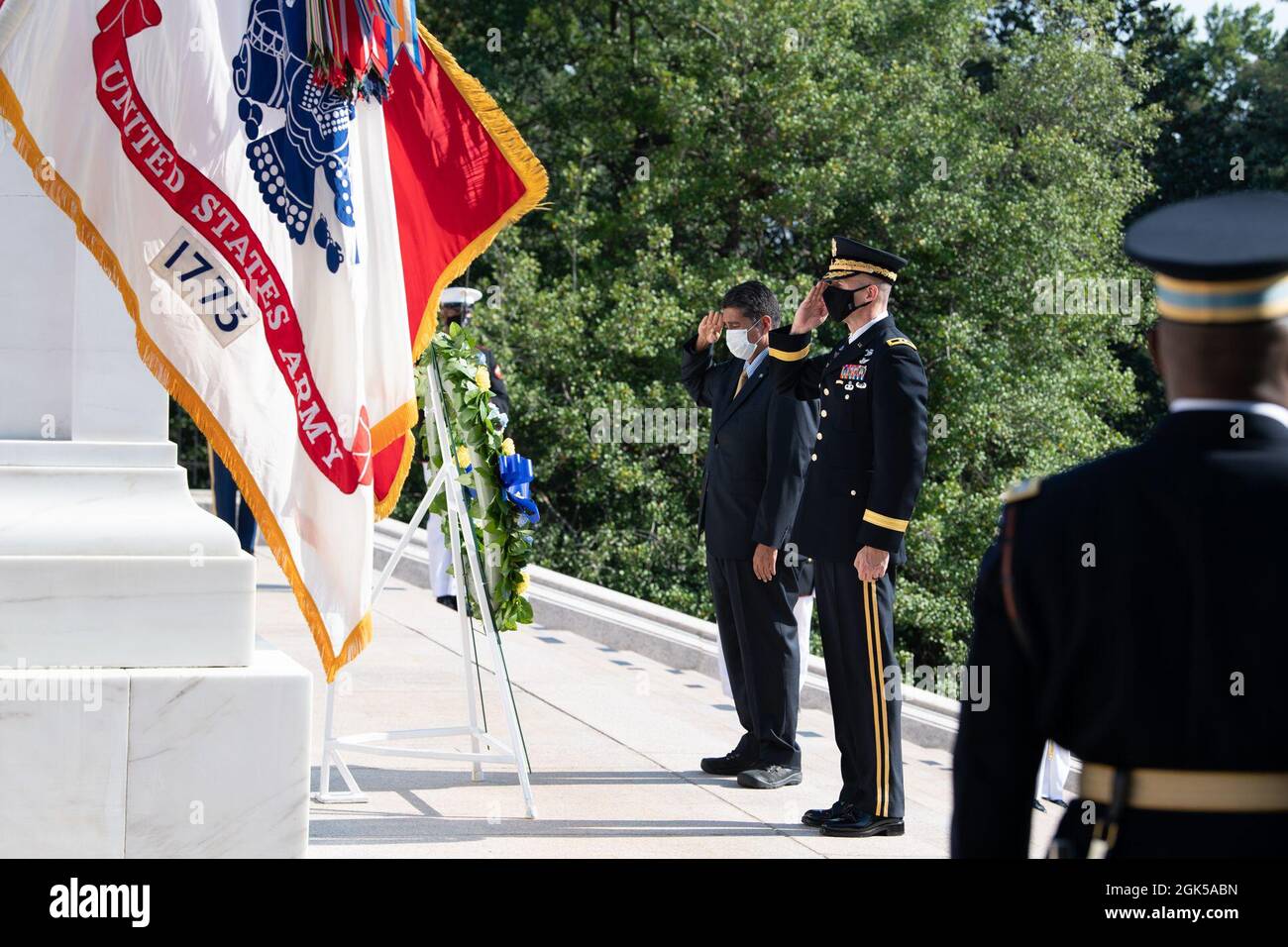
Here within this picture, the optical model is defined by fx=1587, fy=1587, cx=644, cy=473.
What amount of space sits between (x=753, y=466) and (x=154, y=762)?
306 cm

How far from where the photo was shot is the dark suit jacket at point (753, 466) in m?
6.15

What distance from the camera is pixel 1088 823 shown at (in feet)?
6.61

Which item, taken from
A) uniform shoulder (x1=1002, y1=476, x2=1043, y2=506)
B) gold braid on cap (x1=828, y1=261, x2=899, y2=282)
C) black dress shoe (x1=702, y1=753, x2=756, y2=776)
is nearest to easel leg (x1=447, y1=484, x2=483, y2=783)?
black dress shoe (x1=702, y1=753, x2=756, y2=776)

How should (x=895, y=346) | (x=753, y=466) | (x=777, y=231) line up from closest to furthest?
(x=895, y=346), (x=753, y=466), (x=777, y=231)

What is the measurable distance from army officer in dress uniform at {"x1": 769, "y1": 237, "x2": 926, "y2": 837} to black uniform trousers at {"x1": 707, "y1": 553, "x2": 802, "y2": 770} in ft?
1.90

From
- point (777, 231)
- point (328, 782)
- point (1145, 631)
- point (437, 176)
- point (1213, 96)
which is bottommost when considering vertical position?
point (328, 782)

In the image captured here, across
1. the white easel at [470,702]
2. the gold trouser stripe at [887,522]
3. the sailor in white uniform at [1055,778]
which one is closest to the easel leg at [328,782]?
the white easel at [470,702]

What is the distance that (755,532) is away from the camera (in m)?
6.18

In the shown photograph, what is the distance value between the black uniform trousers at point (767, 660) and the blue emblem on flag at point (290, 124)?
250 centimetres

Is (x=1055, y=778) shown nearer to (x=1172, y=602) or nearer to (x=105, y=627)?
(x=105, y=627)

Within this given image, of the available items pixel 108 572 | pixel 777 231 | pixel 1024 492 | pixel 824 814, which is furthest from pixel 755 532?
pixel 777 231

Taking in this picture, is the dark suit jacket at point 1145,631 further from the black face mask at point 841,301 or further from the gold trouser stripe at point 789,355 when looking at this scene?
the gold trouser stripe at point 789,355

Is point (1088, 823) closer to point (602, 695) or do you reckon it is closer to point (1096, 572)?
point (1096, 572)

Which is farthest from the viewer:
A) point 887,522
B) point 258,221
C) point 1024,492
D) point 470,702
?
point 470,702
